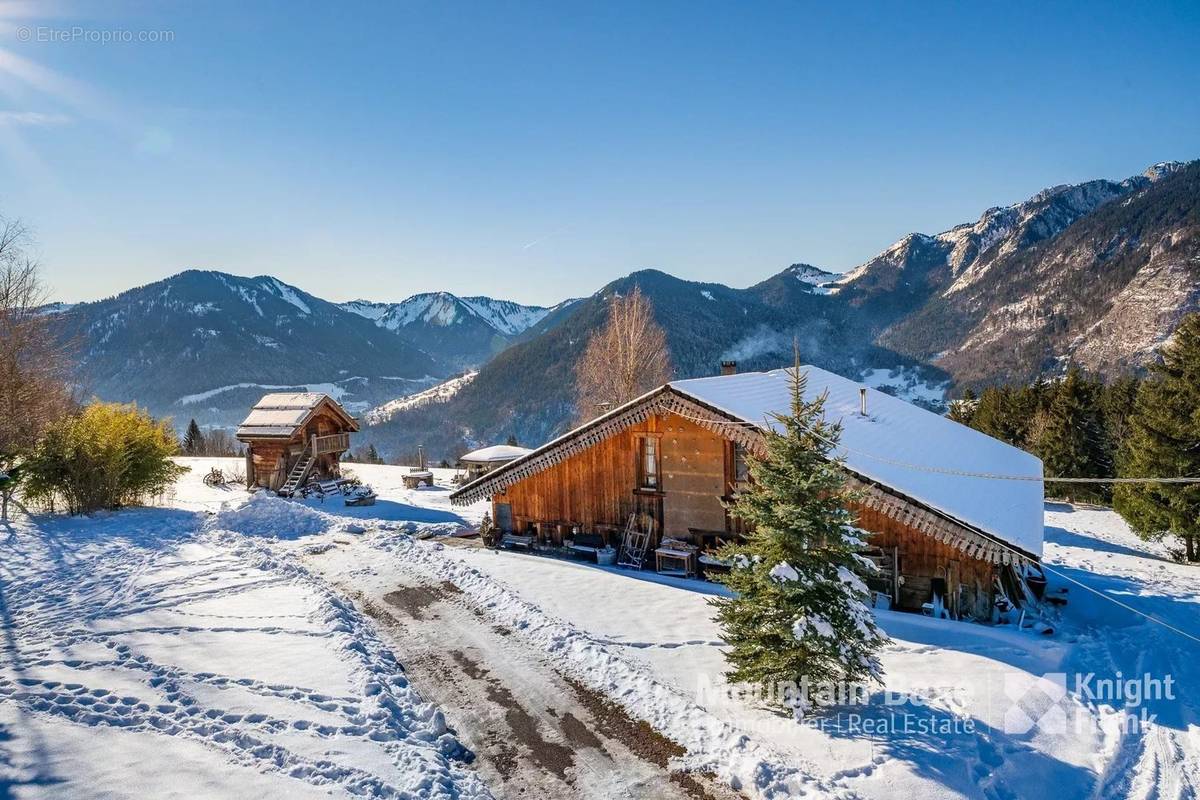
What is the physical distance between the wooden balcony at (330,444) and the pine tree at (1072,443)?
4786 cm

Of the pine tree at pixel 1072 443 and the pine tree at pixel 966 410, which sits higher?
the pine tree at pixel 966 410

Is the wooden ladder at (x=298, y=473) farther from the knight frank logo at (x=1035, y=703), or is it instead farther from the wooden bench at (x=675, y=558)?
the knight frank logo at (x=1035, y=703)

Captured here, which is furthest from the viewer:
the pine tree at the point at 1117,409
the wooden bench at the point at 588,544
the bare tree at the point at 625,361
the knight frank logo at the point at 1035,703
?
the pine tree at the point at 1117,409

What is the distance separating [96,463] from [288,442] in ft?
38.9

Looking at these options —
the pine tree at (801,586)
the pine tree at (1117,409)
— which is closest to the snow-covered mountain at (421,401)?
the pine tree at (1117,409)

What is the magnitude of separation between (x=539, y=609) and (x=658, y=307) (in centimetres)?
17282

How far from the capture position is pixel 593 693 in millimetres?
9875

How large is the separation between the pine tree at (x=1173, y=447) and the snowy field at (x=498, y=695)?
772 centimetres

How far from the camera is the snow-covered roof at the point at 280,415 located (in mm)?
32812

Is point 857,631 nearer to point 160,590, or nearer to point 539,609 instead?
point 539,609

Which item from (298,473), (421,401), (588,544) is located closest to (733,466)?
(588,544)

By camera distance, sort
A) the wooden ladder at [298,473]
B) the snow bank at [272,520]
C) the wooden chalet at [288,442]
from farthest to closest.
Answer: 1. the wooden chalet at [288,442]
2. the wooden ladder at [298,473]
3. the snow bank at [272,520]

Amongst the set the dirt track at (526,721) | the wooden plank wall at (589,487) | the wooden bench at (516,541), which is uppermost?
the wooden plank wall at (589,487)

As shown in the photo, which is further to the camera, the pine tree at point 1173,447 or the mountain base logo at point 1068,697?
the pine tree at point 1173,447
